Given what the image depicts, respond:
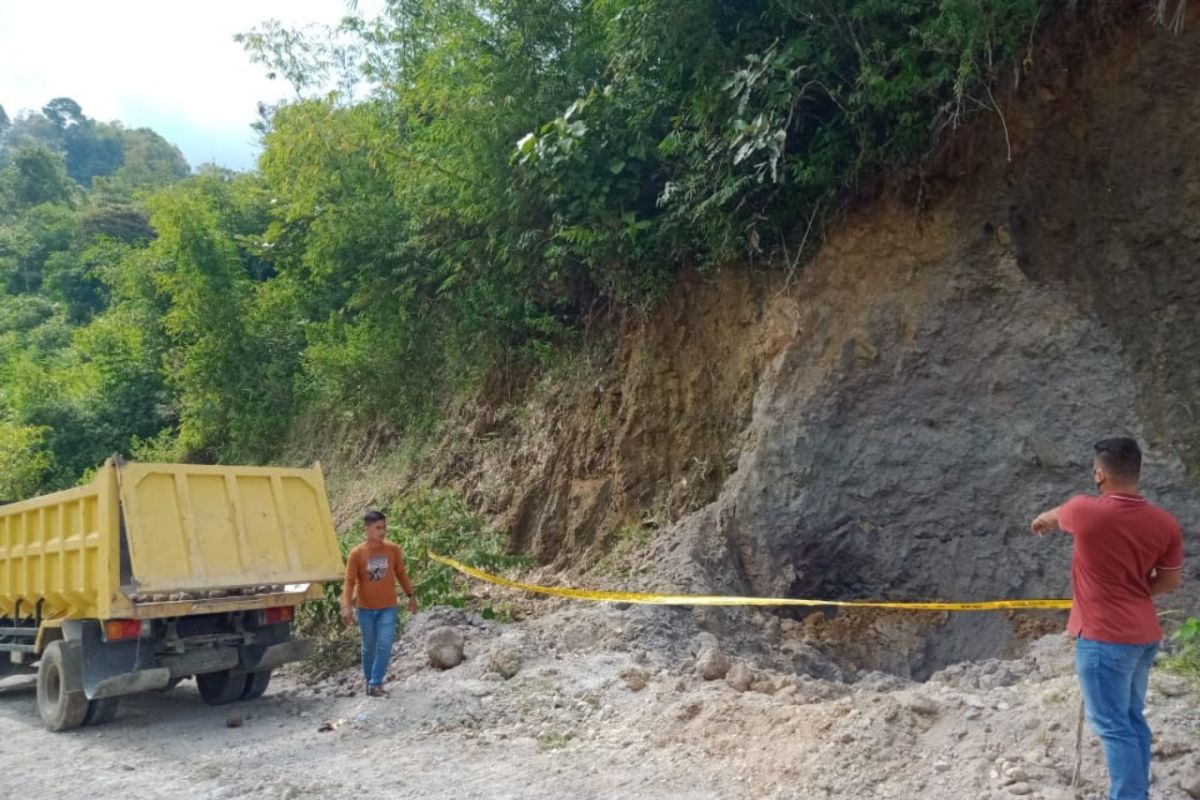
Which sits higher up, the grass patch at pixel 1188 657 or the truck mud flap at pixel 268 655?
the grass patch at pixel 1188 657

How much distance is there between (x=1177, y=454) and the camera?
737 cm

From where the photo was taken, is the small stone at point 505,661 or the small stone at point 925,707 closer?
the small stone at point 925,707

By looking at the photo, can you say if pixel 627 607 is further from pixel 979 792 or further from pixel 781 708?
pixel 979 792

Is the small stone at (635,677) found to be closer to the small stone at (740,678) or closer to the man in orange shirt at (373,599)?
the small stone at (740,678)

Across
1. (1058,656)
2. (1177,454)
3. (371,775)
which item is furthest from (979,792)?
(1177,454)

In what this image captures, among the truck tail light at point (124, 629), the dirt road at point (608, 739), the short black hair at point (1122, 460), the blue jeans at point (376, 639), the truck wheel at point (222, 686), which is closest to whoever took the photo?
the short black hair at point (1122, 460)

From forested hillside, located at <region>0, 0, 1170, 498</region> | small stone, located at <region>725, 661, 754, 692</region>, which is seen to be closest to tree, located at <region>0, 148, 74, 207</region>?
forested hillside, located at <region>0, 0, 1170, 498</region>

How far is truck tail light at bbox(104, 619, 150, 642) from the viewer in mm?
7129

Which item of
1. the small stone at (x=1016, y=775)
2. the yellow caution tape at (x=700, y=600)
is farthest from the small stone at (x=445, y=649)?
the small stone at (x=1016, y=775)

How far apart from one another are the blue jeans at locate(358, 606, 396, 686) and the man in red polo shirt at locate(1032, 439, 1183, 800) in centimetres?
511

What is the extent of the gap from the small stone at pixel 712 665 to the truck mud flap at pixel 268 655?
3.30 meters

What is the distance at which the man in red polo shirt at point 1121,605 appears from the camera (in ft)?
13.2

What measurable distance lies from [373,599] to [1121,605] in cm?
536

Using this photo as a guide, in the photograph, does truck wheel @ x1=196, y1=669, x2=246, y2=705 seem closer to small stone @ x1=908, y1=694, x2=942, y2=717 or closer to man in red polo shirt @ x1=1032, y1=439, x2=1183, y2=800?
small stone @ x1=908, y1=694, x2=942, y2=717
